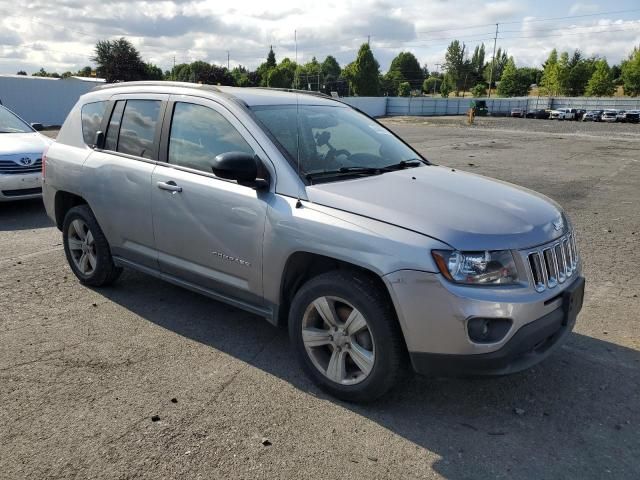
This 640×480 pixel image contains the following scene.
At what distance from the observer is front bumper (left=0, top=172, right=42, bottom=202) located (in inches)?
328

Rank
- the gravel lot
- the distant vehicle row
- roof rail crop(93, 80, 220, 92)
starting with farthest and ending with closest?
1. the distant vehicle row
2. roof rail crop(93, 80, 220, 92)
3. the gravel lot

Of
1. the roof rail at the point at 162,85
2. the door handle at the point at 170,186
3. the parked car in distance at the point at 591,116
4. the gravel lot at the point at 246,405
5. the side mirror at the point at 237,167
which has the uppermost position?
the roof rail at the point at 162,85

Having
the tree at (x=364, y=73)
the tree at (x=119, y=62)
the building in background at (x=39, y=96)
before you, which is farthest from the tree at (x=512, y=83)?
the building in background at (x=39, y=96)

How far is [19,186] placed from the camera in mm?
8422

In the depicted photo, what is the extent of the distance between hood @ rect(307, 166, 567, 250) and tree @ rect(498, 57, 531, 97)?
110 m

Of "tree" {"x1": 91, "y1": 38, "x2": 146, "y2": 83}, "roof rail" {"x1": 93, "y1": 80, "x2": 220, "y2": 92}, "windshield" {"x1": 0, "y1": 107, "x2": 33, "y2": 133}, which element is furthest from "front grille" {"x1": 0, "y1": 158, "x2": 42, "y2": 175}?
"tree" {"x1": 91, "y1": 38, "x2": 146, "y2": 83}

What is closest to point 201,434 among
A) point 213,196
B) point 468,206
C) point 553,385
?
point 213,196

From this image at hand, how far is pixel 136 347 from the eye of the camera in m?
4.14

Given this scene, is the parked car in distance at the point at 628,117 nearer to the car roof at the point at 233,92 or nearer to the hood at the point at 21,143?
the hood at the point at 21,143

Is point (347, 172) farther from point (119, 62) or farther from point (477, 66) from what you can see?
point (477, 66)

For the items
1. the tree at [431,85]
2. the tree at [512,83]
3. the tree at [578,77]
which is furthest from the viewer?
the tree at [431,85]

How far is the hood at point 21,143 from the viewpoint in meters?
8.53

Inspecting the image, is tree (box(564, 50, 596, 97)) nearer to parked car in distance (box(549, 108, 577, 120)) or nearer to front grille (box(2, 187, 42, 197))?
parked car in distance (box(549, 108, 577, 120))

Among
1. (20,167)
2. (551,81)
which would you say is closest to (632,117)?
(551,81)
